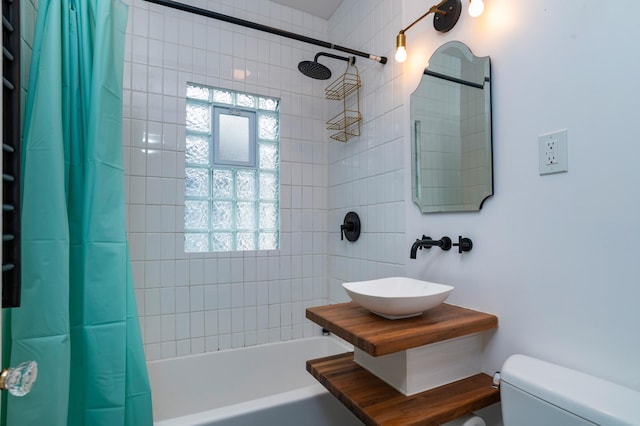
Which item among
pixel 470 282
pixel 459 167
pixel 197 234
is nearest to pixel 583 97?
pixel 459 167

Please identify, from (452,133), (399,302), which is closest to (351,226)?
(452,133)

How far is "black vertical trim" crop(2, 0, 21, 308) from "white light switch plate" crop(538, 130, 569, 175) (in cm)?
150

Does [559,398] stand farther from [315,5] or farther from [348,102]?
[315,5]

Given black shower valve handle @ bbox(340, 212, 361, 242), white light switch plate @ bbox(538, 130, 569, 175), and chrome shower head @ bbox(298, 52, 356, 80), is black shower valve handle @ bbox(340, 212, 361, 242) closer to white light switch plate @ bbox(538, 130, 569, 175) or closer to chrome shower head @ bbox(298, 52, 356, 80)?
chrome shower head @ bbox(298, 52, 356, 80)

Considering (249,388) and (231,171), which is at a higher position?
(231,171)

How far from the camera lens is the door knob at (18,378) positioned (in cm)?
53

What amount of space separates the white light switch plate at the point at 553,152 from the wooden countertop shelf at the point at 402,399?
2.51ft

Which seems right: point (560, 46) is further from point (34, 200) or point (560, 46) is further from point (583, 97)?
point (34, 200)

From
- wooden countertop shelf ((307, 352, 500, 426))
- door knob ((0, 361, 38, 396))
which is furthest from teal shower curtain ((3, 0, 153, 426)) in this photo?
wooden countertop shelf ((307, 352, 500, 426))

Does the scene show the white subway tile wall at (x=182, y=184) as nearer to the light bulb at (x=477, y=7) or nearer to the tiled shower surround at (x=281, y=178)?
the tiled shower surround at (x=281, y=178)

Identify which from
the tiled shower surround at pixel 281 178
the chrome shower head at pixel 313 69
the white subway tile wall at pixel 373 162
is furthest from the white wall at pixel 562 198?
the chrome shower head at pixel 313 69

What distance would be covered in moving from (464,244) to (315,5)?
1.98 m

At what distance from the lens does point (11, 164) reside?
0.81 m

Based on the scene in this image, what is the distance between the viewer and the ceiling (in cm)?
228
